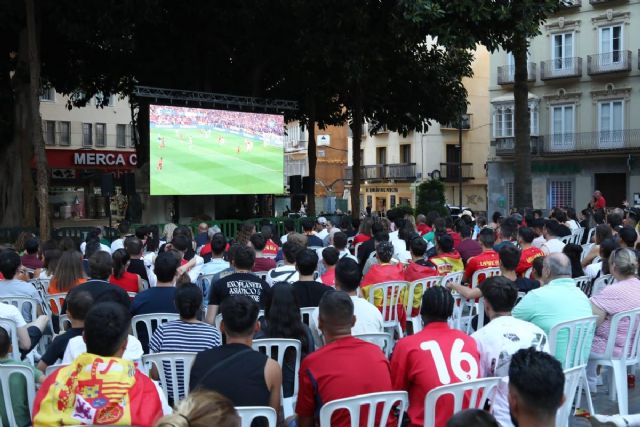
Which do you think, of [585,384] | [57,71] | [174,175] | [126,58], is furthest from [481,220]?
[57,71]

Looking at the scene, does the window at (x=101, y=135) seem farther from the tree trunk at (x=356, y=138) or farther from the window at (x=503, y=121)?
the tree trunk at (x=356, y=138)

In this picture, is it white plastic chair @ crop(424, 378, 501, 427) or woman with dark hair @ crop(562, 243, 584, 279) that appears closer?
white plastic chair @ crop(424, 378, 501, 427)

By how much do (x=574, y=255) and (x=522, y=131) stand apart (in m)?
13.0

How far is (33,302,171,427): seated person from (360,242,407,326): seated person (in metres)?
4.25

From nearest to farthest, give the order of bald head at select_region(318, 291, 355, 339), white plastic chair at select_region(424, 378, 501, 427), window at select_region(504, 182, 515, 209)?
white plastic chair at select_region(424, 378, 501, 427) < bald head at select_region(318, 291, 355, 339) < window at select_region(504, 182, 515, 209)

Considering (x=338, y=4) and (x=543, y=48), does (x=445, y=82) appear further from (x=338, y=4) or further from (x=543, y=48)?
(x=543, y=48)

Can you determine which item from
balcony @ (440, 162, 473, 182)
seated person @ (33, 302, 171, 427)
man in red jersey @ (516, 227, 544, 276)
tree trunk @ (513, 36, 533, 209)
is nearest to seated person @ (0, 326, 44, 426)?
seated person @ (33, 302, 171, 427)

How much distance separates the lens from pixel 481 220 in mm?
14281

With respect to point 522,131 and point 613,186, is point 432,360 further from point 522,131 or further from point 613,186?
point 613,186

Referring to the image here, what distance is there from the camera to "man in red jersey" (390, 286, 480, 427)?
14.0 ft

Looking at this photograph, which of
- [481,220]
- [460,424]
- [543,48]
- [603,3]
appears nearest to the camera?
[460,424]

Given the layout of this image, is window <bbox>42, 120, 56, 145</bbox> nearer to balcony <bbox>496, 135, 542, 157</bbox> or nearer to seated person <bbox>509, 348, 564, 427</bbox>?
balcony <bbox>496, 135, 542, 157</bbox>

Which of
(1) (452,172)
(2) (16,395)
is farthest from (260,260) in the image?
(1) (452,172)

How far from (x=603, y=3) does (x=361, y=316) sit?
110 ft
